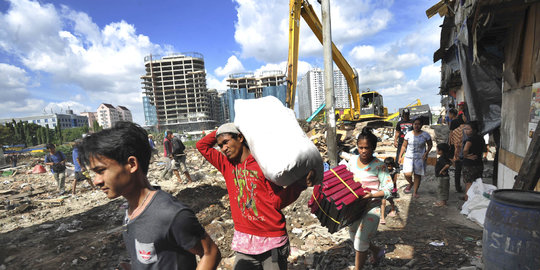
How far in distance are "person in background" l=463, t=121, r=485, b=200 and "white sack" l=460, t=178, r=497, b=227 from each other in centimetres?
15

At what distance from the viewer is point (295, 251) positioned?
3.67 m

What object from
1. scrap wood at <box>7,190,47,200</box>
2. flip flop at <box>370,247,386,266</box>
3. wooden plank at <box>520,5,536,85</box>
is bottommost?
scrap wood at <box>7,190,47,200</box>

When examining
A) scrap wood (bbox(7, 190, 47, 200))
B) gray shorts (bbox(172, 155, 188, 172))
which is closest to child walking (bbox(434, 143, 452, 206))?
gray shorts (bbox(172, 155, 188, 172))

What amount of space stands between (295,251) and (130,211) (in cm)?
292

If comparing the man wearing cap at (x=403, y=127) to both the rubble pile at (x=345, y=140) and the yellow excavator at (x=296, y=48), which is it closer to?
the rubble pile at (x=345, y=140)

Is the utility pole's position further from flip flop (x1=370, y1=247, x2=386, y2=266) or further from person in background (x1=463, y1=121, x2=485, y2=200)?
flip flop (x1=370, y1=247, x2=386, y2=266)

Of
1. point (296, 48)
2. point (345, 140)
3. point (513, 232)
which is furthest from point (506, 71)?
point (345, 140)

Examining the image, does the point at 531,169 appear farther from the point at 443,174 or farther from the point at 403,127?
the point at 403,127

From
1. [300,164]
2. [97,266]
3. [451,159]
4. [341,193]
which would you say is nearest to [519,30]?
[451,159]

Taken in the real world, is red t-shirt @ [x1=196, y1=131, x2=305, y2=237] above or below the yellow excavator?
below

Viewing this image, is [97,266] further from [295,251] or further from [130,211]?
[130,211]

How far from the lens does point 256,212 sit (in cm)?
181

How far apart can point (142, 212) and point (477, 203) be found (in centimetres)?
534

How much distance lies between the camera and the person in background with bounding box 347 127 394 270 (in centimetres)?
250
